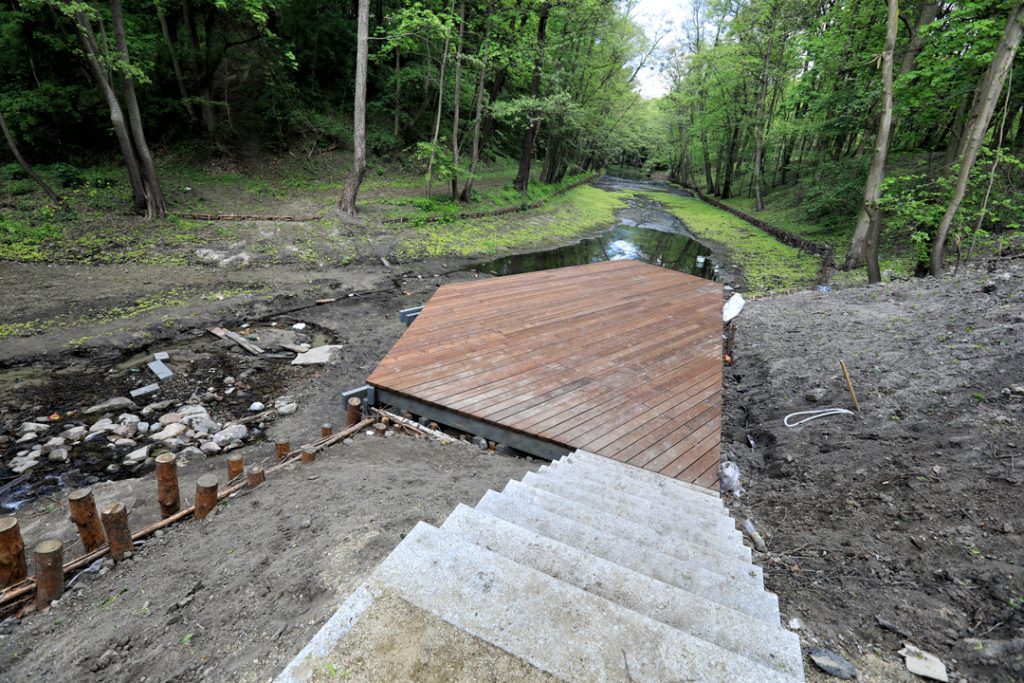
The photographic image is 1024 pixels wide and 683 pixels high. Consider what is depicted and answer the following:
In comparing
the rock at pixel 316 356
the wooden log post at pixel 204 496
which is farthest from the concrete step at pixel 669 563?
the rock at pixel 316 356

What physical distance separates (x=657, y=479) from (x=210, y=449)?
479cm

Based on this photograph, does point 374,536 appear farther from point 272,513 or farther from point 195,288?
point 195,288

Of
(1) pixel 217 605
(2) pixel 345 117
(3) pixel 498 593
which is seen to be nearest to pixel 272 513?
(1) pixel 217 605

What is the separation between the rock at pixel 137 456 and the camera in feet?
16.0

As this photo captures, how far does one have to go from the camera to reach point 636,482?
11.8ft

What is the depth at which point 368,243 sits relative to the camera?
40.7ft

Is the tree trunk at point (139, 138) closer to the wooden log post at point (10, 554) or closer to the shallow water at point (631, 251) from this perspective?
the shallow water at point (631, 251)

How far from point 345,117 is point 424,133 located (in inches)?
143

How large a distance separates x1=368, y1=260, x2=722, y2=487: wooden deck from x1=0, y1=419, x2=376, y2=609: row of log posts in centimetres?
199

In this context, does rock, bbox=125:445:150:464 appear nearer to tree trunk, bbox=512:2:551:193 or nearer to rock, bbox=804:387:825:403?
rock, bbox=804:387:825:403

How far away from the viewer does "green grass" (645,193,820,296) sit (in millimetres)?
13008

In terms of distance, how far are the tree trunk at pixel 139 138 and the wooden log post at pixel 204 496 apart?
11123 mm

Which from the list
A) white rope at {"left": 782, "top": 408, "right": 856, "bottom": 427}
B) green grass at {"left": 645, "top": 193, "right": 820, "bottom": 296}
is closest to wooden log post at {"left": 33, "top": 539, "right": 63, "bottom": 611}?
white rope at {"left": 782, "top": 408, "right": 856, "bottom": 427}

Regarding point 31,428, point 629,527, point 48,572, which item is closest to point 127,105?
point 31,428
